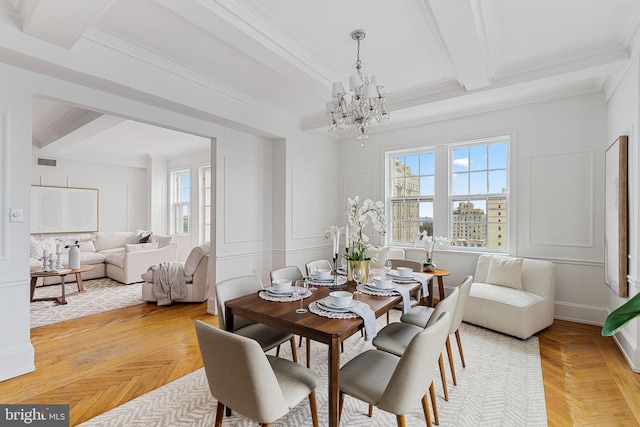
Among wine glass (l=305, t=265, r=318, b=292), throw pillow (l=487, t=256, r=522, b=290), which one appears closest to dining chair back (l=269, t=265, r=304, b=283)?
wine glass (l=305, t=265, r=318, b=292)

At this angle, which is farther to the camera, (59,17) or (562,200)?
(562,200)

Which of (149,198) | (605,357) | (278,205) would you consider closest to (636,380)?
(605,357)

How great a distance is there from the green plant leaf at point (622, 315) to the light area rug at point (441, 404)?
147cm

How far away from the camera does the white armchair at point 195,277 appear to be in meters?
4.43

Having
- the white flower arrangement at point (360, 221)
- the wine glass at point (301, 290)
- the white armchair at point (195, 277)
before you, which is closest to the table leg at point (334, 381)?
the wine glass at point (301, 290)

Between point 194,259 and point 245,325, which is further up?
point 194,259

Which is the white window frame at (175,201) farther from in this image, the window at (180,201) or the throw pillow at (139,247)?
the throw pillow at (139,247)

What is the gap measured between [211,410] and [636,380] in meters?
3.23

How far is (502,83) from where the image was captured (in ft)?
10.6

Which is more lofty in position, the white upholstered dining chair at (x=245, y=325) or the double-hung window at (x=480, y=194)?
the double-hung window at (x=480, y=194)

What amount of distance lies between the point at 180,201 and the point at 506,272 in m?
7.15

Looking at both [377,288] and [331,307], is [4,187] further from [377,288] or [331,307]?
[377,288]

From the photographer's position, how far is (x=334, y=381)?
1.54 metres

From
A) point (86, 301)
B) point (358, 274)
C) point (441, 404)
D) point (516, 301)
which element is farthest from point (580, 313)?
point (86, 301)
